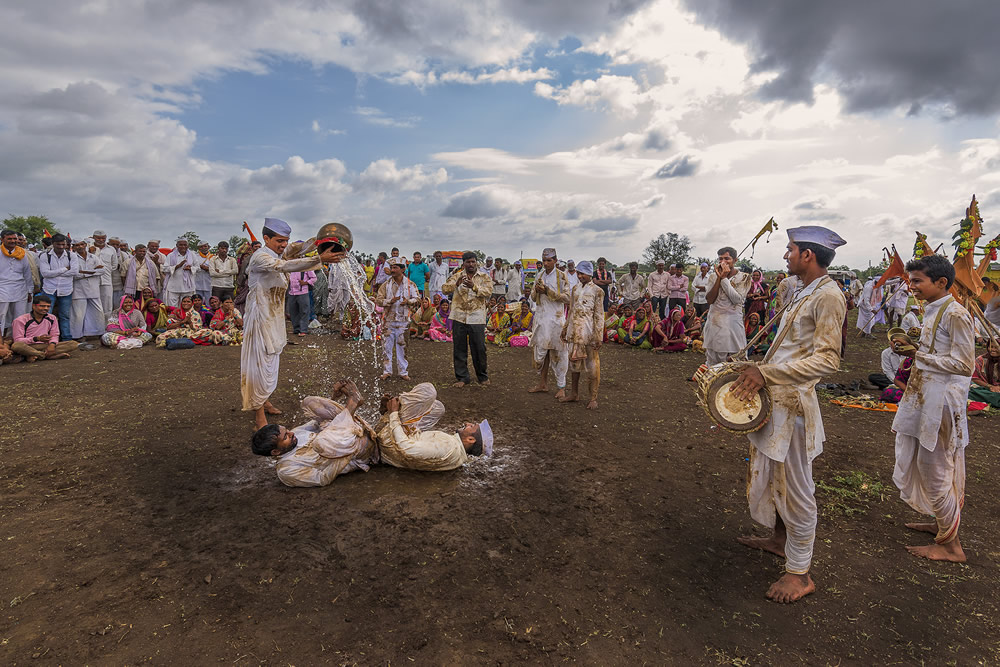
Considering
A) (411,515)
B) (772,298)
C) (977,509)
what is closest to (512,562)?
(411,515)

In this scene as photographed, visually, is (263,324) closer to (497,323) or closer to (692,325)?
(497,323)

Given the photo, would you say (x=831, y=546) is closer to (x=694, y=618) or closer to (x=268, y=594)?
(x=694, y=618)

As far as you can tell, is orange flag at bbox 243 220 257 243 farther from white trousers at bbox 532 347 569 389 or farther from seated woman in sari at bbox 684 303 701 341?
seated woman in sari at bbox 684 303 701 341

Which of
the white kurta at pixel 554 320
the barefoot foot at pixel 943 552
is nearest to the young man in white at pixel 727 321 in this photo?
the white kurta at pixel 554 320

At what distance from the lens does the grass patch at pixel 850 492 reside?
15.4ft

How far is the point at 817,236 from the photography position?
3426 millimetres

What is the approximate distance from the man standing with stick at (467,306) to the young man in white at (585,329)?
1473 mm

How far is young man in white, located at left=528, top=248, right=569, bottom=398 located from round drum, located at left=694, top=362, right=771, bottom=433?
15.0 ft

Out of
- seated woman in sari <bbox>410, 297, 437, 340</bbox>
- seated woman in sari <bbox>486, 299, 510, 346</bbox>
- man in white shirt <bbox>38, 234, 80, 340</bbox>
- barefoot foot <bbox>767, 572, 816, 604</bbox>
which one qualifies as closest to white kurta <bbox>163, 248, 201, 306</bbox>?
man in white shirt <bbox>38, 234, 80, 340</bbox>

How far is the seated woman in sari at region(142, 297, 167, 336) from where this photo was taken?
12739 mm

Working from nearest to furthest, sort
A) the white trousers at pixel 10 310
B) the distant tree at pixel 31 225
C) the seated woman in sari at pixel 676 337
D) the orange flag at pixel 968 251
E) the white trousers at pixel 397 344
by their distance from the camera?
the orange flag at pixel 968 251 → the white trousers at pixel 397 344 → the white trousers at pixel 10 310 → the seated woman in sari at pixel 676 337 → the distant tree at pixel 31 225

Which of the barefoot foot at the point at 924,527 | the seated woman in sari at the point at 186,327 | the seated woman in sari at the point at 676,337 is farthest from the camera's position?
the seated woman in sari at the point at 676,337

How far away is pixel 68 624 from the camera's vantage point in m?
3.01

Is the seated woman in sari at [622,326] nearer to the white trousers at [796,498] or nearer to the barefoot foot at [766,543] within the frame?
the barefoot foot at [766,543]
